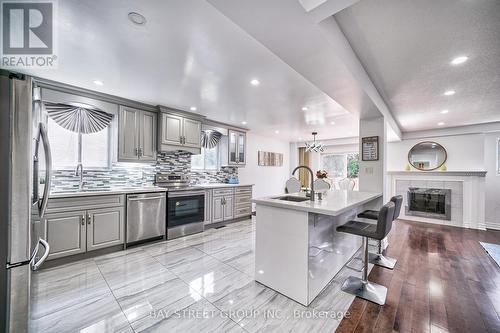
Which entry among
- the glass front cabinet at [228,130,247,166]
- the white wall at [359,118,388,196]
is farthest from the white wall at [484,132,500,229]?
the glass front cabinet at [228,130,247,166]

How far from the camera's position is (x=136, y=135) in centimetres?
351

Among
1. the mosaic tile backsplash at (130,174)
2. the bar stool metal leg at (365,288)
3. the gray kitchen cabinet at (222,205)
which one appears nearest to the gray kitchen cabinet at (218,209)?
the gray kitchen cabinet at (222,205)

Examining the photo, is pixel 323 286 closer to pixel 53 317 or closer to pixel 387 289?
pixel 387 289

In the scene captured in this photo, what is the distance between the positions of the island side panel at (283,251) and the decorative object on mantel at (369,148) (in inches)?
93.8

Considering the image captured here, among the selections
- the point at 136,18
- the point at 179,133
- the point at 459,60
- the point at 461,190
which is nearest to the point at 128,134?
the point at 179,133

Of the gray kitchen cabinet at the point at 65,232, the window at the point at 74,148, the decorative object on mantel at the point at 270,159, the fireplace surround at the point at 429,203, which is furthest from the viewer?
the decorative object on mantel at the point at 270,159

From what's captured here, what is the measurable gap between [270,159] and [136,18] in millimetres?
5714

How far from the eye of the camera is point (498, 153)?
4719 millimetres

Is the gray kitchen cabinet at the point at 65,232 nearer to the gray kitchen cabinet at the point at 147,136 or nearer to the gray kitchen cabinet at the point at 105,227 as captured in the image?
the gray kitchen cabinet at the point at 105,227

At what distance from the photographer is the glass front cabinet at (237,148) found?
518 cm

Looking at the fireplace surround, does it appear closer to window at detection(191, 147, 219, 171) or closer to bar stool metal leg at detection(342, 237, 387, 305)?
bar stool metal leg at detection(342, 237, 387, 305)

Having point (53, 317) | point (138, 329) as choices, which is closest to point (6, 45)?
point (53, 317)

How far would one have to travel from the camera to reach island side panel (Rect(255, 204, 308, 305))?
1.87 metres

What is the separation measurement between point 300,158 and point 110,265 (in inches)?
265
